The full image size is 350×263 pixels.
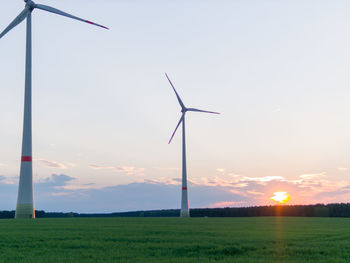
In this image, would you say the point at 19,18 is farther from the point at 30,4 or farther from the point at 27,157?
the point at 27,157

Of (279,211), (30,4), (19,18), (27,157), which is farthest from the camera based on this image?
(279,211)

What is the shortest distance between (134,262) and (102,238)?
9242 millimetres

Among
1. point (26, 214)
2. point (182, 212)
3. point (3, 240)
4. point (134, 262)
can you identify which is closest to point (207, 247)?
point (134, 262)

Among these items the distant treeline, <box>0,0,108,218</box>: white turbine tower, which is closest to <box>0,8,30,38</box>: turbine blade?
<box>0,0,108,218</box>: white turbine tower

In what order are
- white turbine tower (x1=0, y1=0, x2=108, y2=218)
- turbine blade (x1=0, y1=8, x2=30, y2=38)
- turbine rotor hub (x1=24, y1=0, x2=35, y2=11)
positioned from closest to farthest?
white turbine tower (x1=0, y1=0, x2=108, y2=218) < turbine blade (x1=0, y1=8, x2=30, y2=38) < turbine rotor hub (x1=24, y1=0, x2=35, y2=11)

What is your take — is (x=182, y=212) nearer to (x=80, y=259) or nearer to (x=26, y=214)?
(x=26, y=214)

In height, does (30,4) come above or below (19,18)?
above

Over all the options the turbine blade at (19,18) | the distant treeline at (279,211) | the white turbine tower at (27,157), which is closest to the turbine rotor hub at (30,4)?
the turbine blade at (19,18)

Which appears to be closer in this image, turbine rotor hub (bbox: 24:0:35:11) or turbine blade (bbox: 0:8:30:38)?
turbine blade (bbox: 0:8:30:38)

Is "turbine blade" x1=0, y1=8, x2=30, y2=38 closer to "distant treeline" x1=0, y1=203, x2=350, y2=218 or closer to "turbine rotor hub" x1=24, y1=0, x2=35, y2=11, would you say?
"turbine rotor hub" x1=24, y1=0, x2=35, y2=11

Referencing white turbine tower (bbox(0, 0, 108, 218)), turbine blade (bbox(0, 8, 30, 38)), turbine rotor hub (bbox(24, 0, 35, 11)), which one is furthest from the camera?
turbine rotor hub (bbox(24, 0, 35, 11))

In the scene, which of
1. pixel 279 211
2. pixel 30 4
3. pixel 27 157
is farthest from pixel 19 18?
pixel 279 211

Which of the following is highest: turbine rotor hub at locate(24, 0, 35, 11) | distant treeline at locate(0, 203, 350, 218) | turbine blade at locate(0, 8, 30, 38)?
turbine rotor hub at locate(24, 0, 35, 11)

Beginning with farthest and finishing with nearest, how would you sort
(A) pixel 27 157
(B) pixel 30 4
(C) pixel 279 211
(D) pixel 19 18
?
1. (C) pixel 279 211
2. (B) pixel 30 4
3. (D) pixel 19 18
4. (A) pixel 27 157
